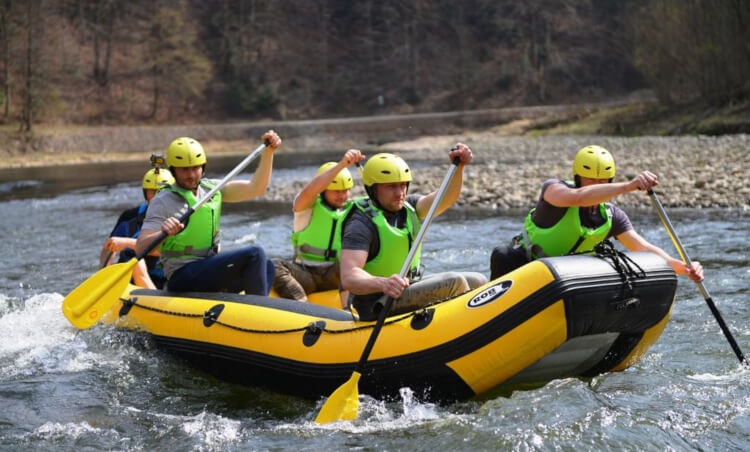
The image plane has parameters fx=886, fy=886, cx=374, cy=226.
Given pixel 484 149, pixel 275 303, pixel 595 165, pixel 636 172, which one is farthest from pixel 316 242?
pixel 484 149

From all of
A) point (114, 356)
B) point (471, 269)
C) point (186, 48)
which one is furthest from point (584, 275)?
point (186, 48)

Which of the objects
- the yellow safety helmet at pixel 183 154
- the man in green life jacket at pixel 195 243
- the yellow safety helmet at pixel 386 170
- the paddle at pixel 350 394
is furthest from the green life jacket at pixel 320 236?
the paddle at pixel 350 394

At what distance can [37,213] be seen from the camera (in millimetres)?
16328

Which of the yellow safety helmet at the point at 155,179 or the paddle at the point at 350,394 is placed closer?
the paddle at the point at 350,394

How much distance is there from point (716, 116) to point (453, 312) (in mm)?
24447

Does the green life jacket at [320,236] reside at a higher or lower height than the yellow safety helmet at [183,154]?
lower

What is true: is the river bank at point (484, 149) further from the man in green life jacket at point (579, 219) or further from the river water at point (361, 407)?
the man in green life jacket at point (579, 219)

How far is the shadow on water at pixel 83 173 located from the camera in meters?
21.2

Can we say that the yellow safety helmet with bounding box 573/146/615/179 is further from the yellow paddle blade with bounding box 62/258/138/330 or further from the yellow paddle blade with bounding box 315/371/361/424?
the yellow paddle blade with bounding box 62/258/138/330

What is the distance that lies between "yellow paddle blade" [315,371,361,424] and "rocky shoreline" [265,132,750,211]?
8.96 meters

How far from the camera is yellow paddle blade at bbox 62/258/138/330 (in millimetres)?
5984

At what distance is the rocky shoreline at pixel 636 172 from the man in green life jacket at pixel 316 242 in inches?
296

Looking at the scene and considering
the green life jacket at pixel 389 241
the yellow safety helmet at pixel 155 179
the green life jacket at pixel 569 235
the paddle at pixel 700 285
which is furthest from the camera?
the yellow safety helmet at pixel 155 179

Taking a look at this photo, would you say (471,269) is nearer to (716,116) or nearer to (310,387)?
(310,387)
